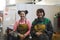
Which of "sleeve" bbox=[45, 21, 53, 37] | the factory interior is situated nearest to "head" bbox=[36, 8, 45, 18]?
the factory interior

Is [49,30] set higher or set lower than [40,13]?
lower

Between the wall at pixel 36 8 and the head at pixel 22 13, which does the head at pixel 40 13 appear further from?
the head at pixel 22 13

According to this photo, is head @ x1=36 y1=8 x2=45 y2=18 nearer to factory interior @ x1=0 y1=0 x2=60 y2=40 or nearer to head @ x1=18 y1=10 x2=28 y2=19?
factory interior @ x1=0 y1=0 x2=60 y2=40

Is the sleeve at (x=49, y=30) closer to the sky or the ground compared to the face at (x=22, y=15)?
closer to the ground

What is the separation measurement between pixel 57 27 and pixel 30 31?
35 cm

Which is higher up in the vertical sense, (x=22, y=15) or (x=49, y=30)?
(x=22, y=15)

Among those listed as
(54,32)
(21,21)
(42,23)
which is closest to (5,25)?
(21,21)

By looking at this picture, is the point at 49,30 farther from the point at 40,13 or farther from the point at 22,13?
the point at 22,13

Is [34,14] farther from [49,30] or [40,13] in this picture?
[49,30]

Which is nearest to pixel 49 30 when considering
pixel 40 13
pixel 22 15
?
pixel 40 13

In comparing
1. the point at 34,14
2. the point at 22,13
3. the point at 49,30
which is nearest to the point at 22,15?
the point at 22,13

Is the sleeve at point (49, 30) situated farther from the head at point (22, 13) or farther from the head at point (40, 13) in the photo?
the head at point (22, 13)

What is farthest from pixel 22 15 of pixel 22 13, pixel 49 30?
pixel 49 30

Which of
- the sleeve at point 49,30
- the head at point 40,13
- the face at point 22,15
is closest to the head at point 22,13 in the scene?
the face at point 22,15
